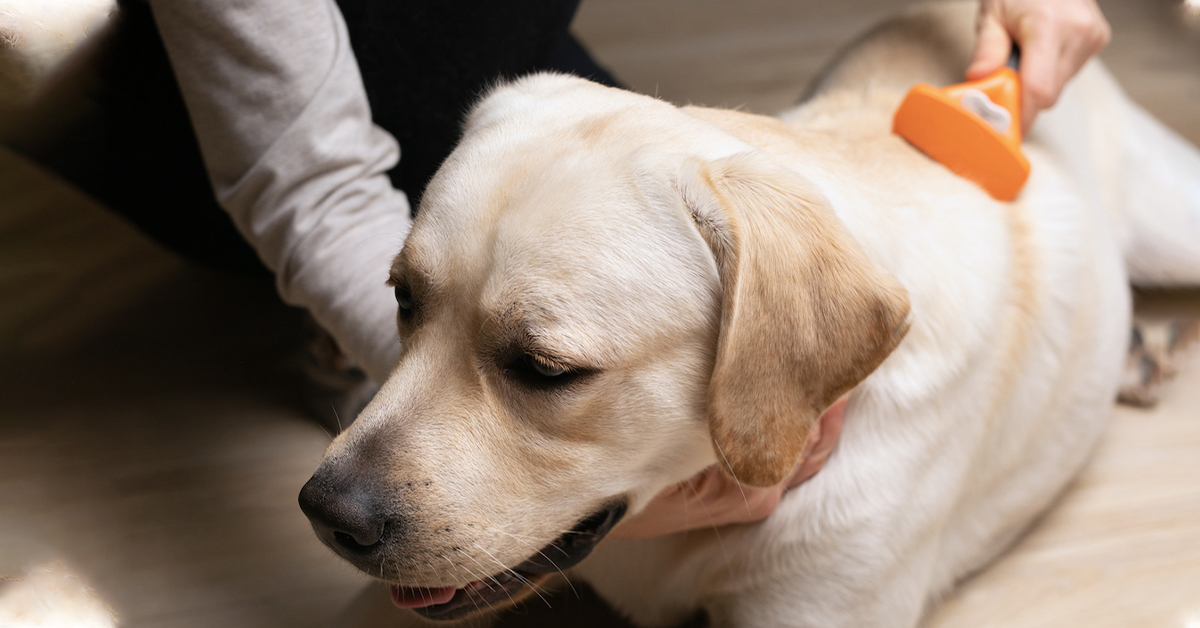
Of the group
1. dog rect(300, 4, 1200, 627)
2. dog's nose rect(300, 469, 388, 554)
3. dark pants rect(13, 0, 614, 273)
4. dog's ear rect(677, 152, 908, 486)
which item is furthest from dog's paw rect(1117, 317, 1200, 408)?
dog's nose rect(300, 469, 388, 554)

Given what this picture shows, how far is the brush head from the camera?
1.52 metres

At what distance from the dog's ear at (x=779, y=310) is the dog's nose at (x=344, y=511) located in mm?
456

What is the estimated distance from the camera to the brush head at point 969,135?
1.52m

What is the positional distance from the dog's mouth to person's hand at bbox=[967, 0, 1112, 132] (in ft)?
3.68

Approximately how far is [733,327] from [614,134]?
32 centimetres

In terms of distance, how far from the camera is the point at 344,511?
44.1 inches

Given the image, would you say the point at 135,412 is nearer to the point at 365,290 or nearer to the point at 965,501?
the point at 365,290

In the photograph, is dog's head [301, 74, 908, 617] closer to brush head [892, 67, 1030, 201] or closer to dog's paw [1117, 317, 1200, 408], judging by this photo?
brush head [892, 67, 1030, 201]

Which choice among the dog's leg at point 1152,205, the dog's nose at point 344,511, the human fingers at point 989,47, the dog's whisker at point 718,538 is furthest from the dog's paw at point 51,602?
the dog's leg at point 1152,205

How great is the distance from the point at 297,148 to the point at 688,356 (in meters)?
0.94

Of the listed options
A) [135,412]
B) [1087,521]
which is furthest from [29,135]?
[1087,521]

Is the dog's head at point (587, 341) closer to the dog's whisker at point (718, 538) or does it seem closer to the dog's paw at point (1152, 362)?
the dog's whisker at point (718, 538)

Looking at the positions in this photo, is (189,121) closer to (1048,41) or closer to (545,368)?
(545,368)

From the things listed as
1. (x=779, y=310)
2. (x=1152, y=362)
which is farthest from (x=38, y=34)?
(x=1152, y=362)
